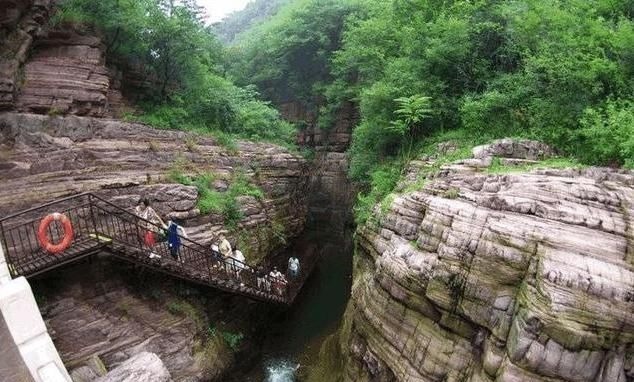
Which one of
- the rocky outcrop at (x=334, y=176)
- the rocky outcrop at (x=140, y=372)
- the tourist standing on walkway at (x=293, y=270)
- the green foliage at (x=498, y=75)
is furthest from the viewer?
the rocky outcrop at (x=334, y=176)

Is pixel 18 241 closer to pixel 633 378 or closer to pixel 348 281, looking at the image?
pixel 633 378

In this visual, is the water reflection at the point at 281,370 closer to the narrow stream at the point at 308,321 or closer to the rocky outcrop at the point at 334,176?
the narrow stream at the point at 308,321

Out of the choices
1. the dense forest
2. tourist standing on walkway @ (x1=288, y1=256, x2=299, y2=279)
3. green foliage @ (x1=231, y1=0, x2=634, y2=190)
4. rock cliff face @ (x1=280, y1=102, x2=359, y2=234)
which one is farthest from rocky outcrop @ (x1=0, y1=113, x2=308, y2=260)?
rock cliff face @ (x1=280, y1=102, x2=359, y2=234)

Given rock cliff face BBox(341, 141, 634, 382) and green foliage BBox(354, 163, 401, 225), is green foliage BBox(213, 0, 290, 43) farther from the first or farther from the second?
rock cliff face BBox(341, 141, 634, 382)

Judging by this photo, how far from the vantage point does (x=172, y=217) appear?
14.3 meters

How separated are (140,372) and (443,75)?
45.4 ft

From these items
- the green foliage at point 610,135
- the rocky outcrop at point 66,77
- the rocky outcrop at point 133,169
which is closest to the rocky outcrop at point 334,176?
the rocky outcrop at point 133,169

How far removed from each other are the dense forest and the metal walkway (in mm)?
5028

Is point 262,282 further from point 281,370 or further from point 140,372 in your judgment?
point 140,372

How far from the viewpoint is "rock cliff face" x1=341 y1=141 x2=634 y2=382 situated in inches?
274

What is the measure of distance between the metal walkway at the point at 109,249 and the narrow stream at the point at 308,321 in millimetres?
1864

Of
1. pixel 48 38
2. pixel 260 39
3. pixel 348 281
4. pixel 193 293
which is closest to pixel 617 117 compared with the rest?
pixel 193 293

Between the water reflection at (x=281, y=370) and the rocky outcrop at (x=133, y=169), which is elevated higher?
the rocky outcrop at (x=133, y=169)

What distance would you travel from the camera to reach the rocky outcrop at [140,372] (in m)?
8.48
